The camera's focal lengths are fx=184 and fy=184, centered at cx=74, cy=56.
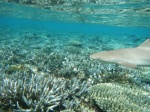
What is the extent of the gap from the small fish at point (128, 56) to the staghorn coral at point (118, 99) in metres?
0.96

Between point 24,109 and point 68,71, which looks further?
point 68,71

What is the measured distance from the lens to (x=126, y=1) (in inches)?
827

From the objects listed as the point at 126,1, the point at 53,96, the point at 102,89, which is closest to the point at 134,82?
the point at 102,89

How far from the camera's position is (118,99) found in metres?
5.60

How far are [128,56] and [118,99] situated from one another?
1.94 meters

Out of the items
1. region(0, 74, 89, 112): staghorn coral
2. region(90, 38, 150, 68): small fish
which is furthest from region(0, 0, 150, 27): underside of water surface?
region(0, 74, 89, 112): staghorn coral

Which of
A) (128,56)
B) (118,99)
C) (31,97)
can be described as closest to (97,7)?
(128,56)

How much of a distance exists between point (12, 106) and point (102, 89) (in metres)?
2.87

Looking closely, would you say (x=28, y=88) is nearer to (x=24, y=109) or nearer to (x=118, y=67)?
(x=24, y=109)

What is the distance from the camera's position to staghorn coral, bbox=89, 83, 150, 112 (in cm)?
534

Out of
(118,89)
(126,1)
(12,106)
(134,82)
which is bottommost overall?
(134,82)

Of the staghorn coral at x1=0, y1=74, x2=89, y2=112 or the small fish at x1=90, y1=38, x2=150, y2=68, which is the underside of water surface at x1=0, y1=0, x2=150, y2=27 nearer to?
the small fish at x1=90, y1=38, x2=150, y2=68

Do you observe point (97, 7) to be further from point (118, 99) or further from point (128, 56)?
point (118, 99)

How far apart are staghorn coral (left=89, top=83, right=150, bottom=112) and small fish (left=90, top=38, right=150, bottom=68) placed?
963mm
